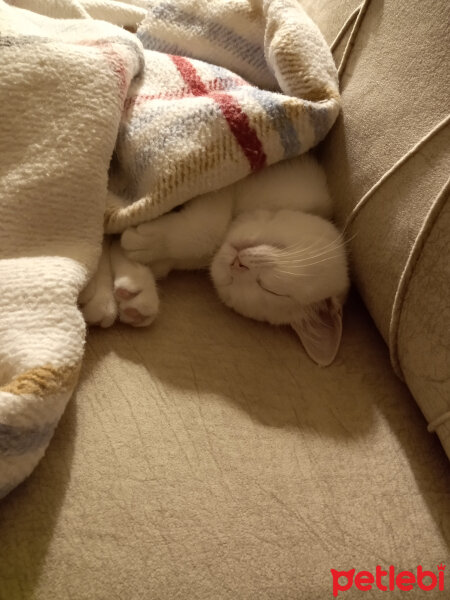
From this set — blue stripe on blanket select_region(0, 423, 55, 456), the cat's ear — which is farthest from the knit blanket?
the cat's ear

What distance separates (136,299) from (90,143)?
24 cm

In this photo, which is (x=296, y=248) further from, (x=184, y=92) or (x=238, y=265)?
(x=184, y=92)

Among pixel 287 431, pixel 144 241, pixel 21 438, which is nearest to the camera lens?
pixel 21 438

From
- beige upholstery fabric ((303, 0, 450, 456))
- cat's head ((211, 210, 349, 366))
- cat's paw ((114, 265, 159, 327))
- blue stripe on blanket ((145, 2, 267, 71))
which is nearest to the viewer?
beige upholstery fabric ((303, 0, 450, 456))

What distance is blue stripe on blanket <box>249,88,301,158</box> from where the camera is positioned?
2.54ft

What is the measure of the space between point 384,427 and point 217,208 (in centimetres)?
45

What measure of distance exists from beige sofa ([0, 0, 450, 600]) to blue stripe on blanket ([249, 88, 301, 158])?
10cm

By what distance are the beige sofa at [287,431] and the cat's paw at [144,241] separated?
74mm

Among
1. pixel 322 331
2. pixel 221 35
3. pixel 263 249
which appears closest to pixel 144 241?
pixel 263 249

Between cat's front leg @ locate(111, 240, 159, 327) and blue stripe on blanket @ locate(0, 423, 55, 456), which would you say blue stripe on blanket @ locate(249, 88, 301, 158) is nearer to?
cat's front leg @ locate(111, 240, 159, 327)

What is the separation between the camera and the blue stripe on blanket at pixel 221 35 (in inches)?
38.0

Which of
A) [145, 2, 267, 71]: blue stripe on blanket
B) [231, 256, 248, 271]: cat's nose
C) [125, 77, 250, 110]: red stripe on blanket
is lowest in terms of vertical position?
[231, 256, 248, 271]: cat's nose

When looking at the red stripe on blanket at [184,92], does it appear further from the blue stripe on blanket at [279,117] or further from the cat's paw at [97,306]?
the cat's paw at [97,306]

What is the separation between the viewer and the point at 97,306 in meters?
0.73
